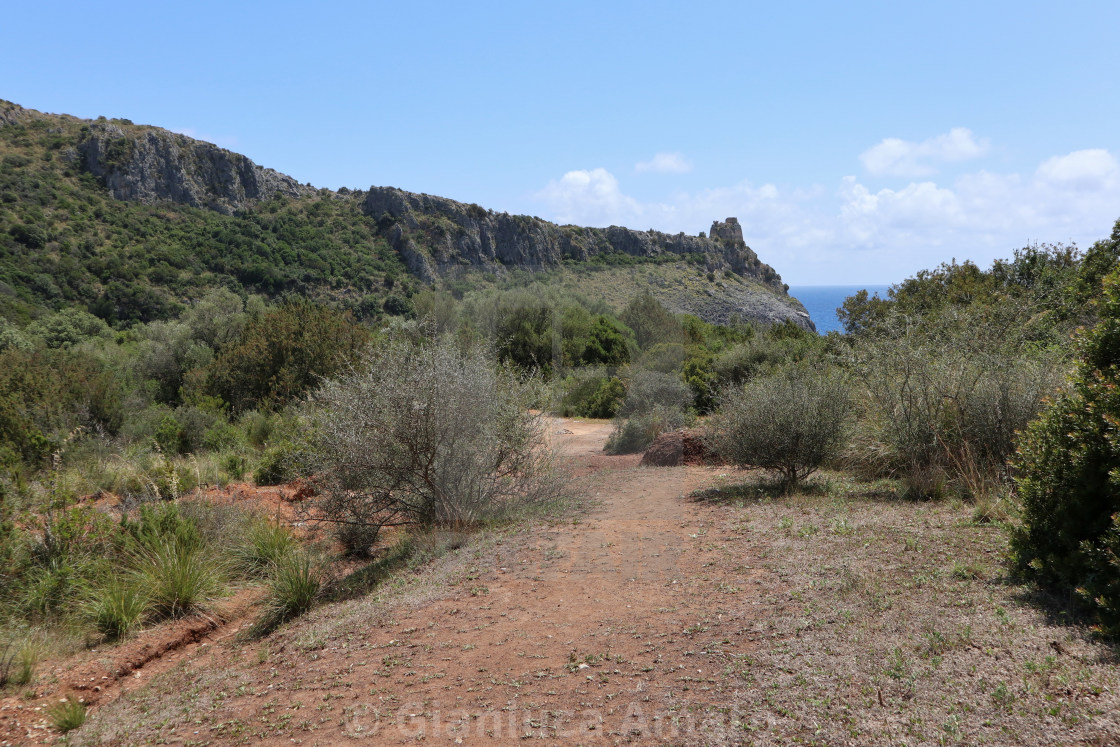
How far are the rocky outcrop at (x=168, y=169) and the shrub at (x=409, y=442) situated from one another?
53.0m

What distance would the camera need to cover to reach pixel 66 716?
14.3 feet

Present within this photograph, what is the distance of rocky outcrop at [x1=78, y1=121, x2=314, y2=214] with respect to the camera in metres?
49.9

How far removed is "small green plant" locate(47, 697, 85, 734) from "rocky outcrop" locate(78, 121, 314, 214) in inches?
2171

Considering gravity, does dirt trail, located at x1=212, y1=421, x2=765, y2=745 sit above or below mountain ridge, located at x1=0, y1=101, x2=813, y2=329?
below

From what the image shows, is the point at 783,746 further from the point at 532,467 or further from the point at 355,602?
the point at 532,467

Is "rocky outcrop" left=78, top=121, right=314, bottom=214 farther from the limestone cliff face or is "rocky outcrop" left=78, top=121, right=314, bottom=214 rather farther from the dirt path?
the dirt path

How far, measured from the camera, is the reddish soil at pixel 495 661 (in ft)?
11.7

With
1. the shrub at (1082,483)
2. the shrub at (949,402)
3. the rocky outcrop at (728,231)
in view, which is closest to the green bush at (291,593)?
the shrub at (1082,483)

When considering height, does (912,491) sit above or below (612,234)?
below

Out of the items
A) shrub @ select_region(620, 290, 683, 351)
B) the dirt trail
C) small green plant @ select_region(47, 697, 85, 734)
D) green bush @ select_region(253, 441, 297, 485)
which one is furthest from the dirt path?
shrub @ select_region(620, 290, 683, 351)

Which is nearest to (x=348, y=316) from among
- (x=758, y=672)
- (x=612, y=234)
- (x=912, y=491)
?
(x=912, y=491)

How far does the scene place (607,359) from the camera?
3042cm

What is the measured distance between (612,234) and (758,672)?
251ft

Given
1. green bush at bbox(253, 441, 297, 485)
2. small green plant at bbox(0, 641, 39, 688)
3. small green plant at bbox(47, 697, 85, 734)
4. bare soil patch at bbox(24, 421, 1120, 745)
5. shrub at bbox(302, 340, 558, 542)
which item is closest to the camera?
bare soil patch at bbox(24, 421, 1120, 745)
